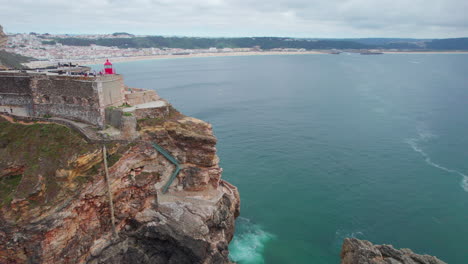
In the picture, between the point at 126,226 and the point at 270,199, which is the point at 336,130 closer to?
the point at 270,199

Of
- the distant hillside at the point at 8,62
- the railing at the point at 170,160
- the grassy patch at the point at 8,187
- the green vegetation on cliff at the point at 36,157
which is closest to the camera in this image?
the grassy patch at the point at 8,187

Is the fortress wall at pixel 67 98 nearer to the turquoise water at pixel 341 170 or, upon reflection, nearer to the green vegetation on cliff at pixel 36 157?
the green vegetation on cliff at pixel 36 157

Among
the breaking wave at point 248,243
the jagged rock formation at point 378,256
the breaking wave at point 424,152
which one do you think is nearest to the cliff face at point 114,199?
the breaking wave at point 248,243

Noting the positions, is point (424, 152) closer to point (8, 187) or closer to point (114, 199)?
point (114, 199)

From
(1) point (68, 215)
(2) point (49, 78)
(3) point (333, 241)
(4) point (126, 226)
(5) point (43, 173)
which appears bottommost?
(3) point (333, 241)

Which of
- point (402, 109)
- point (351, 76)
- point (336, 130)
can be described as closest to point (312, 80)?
point (351, 76)
